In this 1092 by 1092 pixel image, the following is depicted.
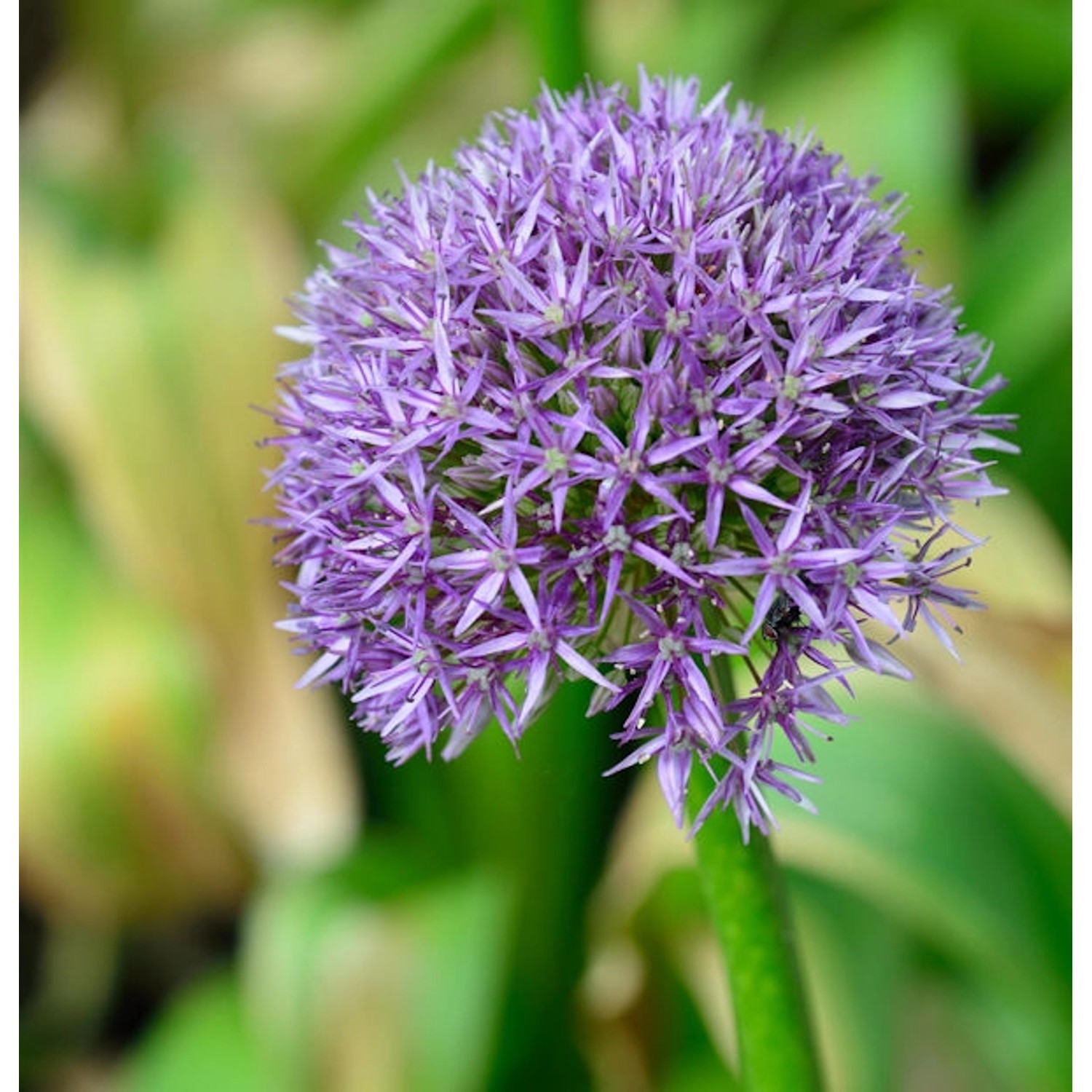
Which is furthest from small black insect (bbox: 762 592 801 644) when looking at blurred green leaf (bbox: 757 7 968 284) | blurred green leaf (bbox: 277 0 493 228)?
blurred green leaf (bbox: 277 0 493 228)

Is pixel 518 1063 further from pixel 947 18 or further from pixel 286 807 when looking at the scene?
pixel 947 18

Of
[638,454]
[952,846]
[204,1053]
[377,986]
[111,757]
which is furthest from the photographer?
[111,757]

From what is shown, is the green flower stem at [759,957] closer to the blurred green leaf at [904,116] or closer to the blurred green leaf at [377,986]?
the blurred green leaf at [377,986]

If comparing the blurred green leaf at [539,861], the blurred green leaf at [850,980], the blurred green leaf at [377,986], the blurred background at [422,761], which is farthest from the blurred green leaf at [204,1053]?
the blurred green leaf at [850,980]

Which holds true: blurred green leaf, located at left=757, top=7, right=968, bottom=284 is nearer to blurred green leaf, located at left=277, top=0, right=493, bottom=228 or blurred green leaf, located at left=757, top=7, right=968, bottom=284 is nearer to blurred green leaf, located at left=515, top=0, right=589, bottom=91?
blurred green leaf, located at left=515, top=0, right=589, bottom=91

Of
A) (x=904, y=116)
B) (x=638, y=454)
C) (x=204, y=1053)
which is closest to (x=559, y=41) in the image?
(x=904, y=116)

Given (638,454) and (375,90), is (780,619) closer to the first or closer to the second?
(638,454)
